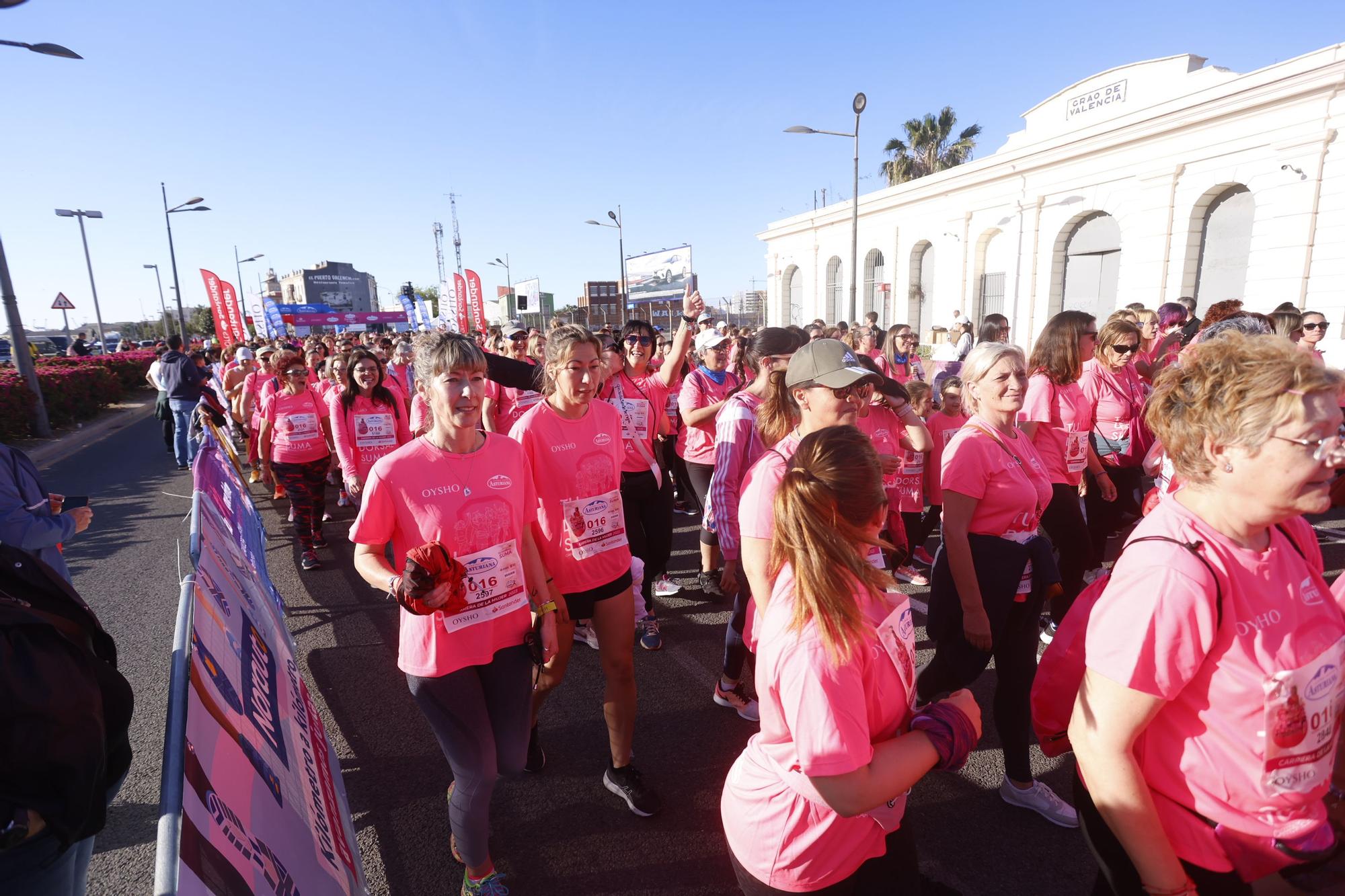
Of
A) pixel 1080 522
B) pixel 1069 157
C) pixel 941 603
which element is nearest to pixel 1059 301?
pixel 1069 157

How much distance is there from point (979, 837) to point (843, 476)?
223 cm

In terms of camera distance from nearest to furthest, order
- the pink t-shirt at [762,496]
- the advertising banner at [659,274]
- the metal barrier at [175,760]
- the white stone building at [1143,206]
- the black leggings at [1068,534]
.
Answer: the metal barrier at [175,760] → the pink t-shirt at [762,496] → the black leggings at [1068,534] → the white stone building at [1143,206] → the advertising banner at [659,274]

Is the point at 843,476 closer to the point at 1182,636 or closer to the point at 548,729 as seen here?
the point at 1182,636

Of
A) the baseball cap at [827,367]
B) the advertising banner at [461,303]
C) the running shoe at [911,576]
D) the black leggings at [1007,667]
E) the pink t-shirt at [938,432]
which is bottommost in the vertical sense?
the running shoe at [911,576]

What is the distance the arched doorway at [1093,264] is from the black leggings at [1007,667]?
1954 cm

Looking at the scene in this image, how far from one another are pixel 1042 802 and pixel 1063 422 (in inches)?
87.3

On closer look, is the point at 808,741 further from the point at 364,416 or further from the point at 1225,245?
the point at 1225,245

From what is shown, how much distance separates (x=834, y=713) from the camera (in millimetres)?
1376

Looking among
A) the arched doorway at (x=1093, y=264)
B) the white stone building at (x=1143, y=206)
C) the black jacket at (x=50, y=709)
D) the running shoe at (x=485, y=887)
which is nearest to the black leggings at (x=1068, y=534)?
the running shoe at (x=485, y=887)

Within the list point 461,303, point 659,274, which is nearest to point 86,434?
point 461,303

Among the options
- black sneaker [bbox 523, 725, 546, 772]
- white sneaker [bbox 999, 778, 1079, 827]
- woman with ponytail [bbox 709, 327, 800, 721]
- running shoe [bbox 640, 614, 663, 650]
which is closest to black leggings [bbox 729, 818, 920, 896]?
white sneaker [bbox 999, 778, 1079, 827]

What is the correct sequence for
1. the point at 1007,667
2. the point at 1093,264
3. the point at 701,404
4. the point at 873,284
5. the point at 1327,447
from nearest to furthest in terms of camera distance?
the point at 1327,447
the point at 1007,667
the point at 701,404
the point at 1093,264
the point at 873,284

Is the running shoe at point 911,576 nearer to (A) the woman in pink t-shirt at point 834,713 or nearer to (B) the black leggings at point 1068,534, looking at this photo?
(B) the black leggings at point 1068,534

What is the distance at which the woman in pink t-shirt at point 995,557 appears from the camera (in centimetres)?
264
